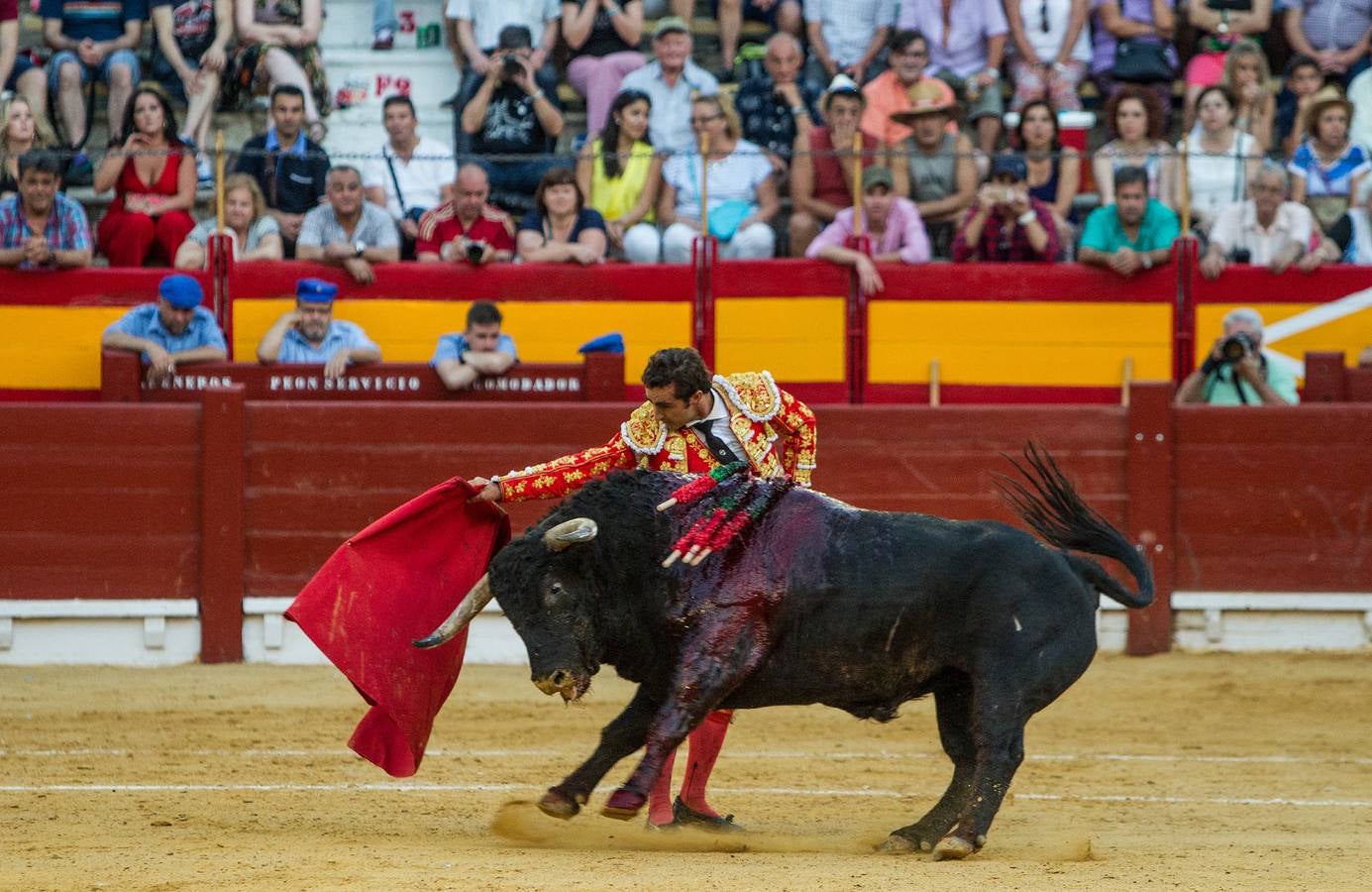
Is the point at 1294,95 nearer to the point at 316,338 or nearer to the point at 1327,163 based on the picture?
the point at 1327,163

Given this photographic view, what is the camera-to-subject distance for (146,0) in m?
11.2

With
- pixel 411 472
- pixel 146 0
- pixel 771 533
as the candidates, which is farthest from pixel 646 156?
pixel 771 533

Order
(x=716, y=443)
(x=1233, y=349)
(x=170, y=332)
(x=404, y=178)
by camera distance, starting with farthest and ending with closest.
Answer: (x=404, y=178), (x=170, y=332), (x=1233, y=349), (x=716, y=443)

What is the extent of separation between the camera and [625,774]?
683 centimetres

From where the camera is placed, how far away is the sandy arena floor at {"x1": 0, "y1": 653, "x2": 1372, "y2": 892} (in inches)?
193

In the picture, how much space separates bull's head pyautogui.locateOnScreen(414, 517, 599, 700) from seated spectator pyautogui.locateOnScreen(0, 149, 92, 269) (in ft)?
17.4

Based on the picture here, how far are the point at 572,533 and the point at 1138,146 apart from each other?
5897 millimetres

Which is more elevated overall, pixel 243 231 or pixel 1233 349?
pixel 243 231

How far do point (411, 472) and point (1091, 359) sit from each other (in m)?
3.28

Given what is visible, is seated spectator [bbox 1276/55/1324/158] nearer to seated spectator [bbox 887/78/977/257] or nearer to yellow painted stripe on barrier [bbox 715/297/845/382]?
seated spectator [bbox 887/78/977/257]

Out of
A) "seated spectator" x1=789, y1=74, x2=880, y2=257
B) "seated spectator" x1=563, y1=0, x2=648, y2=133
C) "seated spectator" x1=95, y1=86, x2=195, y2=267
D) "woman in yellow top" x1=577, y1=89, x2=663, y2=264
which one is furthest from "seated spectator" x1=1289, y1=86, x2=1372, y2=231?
"seated spectator" x1=95, y1=86, x2=195, y2=267

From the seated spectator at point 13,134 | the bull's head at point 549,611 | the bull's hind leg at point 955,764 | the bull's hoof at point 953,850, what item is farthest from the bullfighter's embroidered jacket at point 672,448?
the seated spectator at point 13,134

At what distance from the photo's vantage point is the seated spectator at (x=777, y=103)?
1059cm

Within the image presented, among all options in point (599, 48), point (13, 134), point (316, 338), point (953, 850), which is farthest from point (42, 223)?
point (953, 850)
